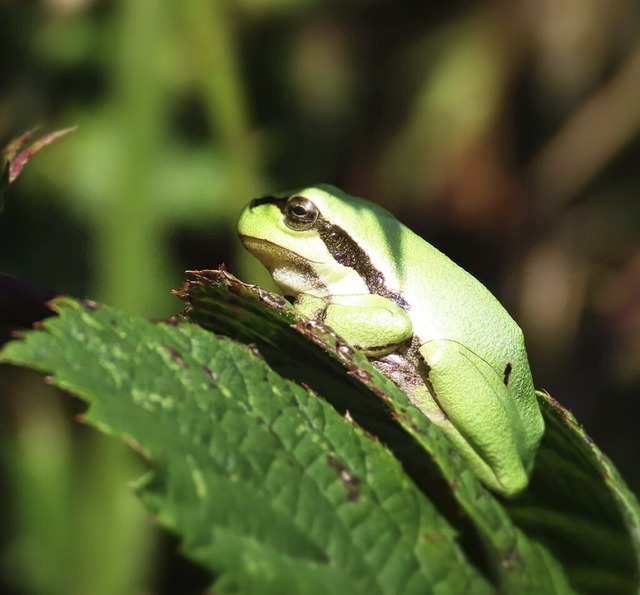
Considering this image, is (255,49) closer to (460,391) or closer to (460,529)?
(460,391)

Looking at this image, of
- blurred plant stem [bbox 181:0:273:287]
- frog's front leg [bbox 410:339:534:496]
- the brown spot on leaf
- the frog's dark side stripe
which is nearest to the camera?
the brown spot on leaf

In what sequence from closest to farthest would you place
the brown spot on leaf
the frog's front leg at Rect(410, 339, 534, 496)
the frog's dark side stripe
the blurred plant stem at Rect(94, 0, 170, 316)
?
the brown spot on leaf → the frog's front leg at Rect(410, 339, 534, 496) → the frog's dark side stripe → the blurred plant stem at Rect(94, 0, 170, 316)

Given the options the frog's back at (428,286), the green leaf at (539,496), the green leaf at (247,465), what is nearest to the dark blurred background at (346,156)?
the frog's back at (428,286)

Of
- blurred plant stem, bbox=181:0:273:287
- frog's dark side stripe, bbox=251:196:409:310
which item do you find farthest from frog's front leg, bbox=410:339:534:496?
blurred plant stem, bbox=181:0:273:287

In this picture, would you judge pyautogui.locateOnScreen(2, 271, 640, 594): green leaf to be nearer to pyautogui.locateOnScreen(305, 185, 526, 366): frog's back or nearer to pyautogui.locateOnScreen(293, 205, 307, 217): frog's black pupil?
pyautogui.locateOnScreen(305, 185, 526, 366): frog's back

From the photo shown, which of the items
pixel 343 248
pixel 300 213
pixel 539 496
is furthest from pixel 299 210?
pixel 539 496

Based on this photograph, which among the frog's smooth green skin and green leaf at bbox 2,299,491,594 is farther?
the frog's smooth green skin

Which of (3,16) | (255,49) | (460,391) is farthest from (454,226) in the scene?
(460,391)

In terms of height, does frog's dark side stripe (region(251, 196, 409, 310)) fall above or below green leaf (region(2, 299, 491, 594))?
above
